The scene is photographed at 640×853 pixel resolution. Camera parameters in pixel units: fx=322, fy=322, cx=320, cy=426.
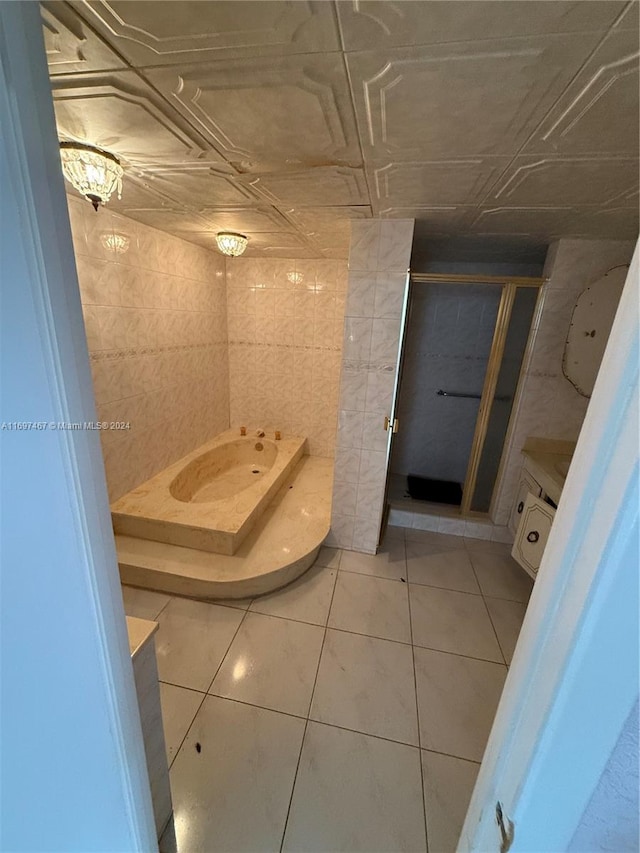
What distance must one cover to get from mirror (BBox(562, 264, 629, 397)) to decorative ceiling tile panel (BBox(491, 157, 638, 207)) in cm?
69

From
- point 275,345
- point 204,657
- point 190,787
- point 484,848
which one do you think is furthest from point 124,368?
point 484,848

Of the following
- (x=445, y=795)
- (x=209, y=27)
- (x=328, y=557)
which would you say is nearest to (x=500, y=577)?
(x=328, y=557)

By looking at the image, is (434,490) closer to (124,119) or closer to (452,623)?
(452,623)

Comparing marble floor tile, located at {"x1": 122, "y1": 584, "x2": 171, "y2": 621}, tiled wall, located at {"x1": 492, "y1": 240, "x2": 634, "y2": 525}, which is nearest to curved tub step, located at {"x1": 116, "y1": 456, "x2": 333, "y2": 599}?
marble floor tile, located at {"x1": 122, "y1": 584, "x2": 171, "y2": 621}

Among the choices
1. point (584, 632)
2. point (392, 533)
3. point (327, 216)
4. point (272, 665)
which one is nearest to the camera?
point (584, 632)

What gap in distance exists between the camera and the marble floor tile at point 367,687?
1.28 m

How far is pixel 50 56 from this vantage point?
0.70 m

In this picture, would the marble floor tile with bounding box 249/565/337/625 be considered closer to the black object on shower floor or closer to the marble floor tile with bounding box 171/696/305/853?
the marble floor tile with bounding box 171/696/305/853

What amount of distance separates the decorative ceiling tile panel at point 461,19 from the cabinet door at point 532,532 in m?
1.79

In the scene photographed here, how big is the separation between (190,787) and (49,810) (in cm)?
70

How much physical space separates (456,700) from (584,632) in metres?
1.40

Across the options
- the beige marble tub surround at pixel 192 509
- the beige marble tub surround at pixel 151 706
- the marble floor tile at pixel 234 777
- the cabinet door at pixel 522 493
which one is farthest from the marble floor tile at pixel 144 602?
the cabinet door at pixel 522 493

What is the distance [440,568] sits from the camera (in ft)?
7.02

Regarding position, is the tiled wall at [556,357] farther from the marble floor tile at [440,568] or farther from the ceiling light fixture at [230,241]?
the ceiling light fixture at [230,241]
